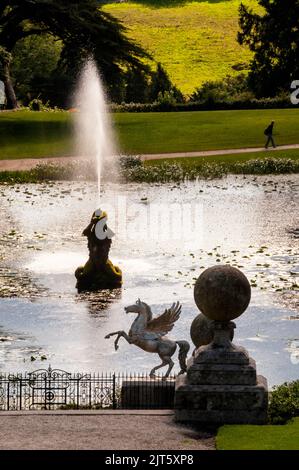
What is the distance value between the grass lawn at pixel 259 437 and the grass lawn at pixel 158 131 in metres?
44.4

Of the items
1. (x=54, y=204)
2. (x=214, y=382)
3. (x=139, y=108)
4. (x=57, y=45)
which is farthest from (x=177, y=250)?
(x=57, y=45)

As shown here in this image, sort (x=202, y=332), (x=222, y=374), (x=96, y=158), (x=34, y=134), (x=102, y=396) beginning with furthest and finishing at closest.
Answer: (x=34, y=134)
(x=96, y=158)
(x=202, y=332)
(x=102, y=396)
(x=222, y=374)

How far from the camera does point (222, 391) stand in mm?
19516

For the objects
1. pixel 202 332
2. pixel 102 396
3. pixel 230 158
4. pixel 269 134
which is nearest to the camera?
pixel 102 396

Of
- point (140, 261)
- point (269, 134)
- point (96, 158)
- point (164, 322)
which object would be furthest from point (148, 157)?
point (164, 322)

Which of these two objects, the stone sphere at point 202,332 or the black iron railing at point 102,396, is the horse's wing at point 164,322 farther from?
the black iron railing at point 102,396

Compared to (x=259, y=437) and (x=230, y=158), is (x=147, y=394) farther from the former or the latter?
(x=230, y=158)

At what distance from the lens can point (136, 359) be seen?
24.2 meters

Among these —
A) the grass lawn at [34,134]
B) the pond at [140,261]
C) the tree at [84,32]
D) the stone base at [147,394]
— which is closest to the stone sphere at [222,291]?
the stone base at [147,394]

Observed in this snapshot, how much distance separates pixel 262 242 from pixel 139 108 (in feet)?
164

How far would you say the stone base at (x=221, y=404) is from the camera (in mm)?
19469

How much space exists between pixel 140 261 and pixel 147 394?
14.9 m
